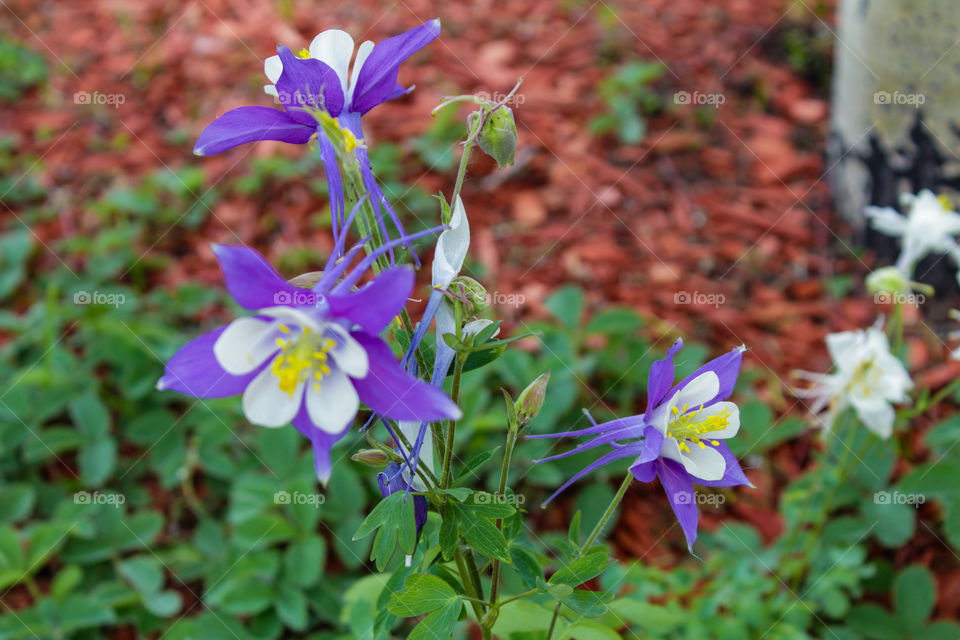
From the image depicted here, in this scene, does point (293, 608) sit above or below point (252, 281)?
below

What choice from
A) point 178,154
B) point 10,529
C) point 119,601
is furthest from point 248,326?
point 178,154

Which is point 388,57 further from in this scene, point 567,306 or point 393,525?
point 567,306

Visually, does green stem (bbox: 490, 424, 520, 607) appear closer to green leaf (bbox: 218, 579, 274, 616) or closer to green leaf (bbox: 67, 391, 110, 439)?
green leaf (bbox: 218, 579, 274, 616)

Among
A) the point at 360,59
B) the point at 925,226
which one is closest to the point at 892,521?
the point at 925,226

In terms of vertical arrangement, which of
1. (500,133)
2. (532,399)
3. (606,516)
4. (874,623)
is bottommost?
(874,623)

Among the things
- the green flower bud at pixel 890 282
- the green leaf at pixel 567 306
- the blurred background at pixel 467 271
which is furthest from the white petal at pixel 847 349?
the green leaf at pixel 567 306

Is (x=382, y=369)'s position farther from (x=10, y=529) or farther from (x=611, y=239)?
(x=611, y=239)
